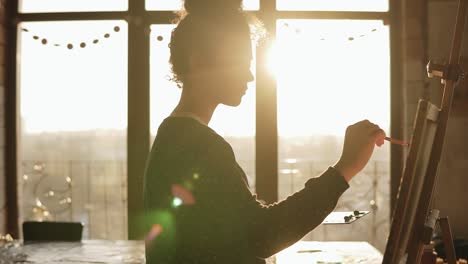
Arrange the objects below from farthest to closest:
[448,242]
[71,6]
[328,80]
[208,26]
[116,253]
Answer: [71,6] < [328,80] < [116,253] < [448,242] < [208,26]

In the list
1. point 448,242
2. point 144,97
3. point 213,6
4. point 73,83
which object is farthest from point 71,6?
point 448,242

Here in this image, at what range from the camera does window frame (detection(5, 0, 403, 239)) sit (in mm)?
3299

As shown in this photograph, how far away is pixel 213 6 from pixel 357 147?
33cm

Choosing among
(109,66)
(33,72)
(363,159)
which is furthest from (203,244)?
(33,72)

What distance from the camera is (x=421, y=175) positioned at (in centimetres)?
94

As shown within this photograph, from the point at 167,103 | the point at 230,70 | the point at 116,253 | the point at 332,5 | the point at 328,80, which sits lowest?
the point at 116,253

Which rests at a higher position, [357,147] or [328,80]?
[328,80]

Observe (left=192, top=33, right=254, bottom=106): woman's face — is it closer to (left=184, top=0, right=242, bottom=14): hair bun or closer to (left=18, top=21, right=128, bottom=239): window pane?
(left=184, top=0, right=242, bottom=14): hair bun

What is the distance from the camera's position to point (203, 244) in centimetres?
81

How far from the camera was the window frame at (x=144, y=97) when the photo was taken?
3.30 metres

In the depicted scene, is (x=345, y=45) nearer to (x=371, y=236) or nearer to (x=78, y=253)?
(x=371, y=236)

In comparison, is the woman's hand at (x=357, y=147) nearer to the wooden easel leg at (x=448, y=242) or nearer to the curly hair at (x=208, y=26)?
the curly hair at (x=208, y=26)

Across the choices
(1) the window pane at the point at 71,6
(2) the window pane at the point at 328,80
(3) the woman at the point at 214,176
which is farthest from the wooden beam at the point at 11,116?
(3) the woman at the point at 214,176

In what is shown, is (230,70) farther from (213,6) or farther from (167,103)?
(167,103)
